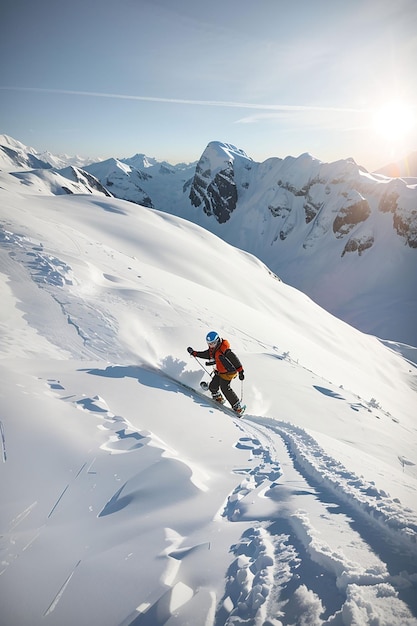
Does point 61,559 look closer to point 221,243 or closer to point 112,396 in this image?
point 112,396

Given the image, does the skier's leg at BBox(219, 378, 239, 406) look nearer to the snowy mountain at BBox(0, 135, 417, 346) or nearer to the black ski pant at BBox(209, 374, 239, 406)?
the black ski pant at BBox(209, 374, 239, 406)

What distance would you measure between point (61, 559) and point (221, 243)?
133ft

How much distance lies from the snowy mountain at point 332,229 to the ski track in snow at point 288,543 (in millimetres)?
96160

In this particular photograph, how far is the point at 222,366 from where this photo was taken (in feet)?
28.5

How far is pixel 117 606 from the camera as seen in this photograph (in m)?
2.36

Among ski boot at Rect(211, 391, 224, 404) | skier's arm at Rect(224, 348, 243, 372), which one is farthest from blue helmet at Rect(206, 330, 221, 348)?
ski boot at Rect(211, 391, 224, 404)

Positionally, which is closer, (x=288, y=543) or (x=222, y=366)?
(x=288, y=543)

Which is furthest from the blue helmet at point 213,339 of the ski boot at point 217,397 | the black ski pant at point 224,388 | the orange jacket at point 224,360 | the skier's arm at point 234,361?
the ski boot at point 217,397

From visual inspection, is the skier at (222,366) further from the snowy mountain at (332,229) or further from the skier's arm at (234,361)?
the snowy mountain at (332,229)

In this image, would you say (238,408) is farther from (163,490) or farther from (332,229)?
(332,229)

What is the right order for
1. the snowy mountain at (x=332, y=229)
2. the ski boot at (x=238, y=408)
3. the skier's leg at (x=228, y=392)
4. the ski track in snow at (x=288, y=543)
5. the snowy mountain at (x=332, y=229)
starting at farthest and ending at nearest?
the snowy mountain at (x=332, y=229) → the snowy mountain at (x=332, y=229) → the skier's leg at (x=228, y=392) → the ski boot at (x=238, y=408) → the ski track in snow at (x=288, y=543)

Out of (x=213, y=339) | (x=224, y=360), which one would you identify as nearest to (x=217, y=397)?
(x=224, y=360)

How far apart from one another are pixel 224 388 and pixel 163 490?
4.94 metres

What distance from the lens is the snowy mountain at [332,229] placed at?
10644 centimetres
